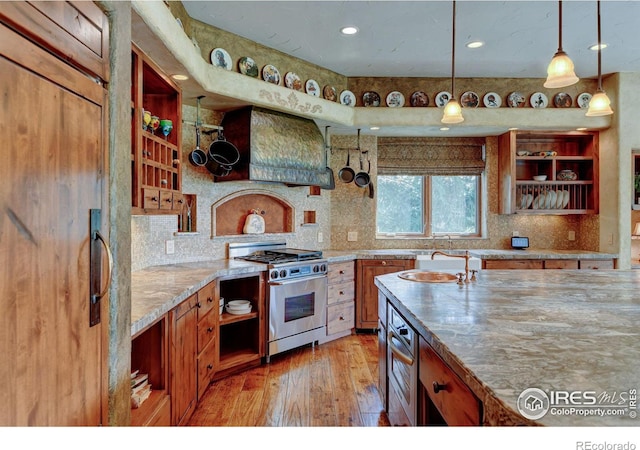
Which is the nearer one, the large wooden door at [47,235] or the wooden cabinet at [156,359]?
the large wooden door at [47,235]

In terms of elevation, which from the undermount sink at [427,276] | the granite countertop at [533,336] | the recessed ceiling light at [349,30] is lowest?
the granite countertop at [533,336]

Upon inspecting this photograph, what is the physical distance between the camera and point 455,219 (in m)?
4.99

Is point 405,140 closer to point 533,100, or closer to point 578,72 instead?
point 533,100

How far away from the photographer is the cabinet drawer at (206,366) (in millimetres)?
2598

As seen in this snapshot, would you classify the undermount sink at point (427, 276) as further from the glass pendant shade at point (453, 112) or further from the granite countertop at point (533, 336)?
the glass pendant shade at point (453, 112)

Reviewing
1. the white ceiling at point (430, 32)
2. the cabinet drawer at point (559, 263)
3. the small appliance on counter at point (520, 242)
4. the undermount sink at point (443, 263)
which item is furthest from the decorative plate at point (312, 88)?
the cabinet drawer at point (559, 263)

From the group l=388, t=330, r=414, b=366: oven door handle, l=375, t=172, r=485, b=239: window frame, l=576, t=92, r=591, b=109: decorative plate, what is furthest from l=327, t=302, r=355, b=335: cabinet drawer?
l=576, t=92, r=591, b=109: decorative plate

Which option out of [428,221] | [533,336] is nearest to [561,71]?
[533,336]

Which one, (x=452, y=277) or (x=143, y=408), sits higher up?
(x=452, y=277)

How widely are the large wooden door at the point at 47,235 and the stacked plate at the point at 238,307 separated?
2.04 metres

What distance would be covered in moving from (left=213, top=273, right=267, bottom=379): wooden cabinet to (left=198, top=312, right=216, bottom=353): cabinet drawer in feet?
0.77

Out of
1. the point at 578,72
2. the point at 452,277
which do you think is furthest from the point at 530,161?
the point at 452,277

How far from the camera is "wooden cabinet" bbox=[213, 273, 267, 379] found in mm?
3188
